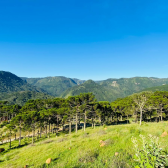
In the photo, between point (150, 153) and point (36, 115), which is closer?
point (150, 153)

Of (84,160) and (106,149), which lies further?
(106,149)

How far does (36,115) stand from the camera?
111ft

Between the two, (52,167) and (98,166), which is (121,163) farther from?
(52,167)

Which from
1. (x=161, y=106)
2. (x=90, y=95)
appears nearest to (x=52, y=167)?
(x=90, y=95)

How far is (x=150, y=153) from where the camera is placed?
4.26 metres

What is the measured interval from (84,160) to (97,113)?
29.7 metres

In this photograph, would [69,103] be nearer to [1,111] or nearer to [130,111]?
[130,111]

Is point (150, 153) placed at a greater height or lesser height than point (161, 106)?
greater

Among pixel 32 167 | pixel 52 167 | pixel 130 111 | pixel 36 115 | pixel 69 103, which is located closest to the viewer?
pixel 52 167

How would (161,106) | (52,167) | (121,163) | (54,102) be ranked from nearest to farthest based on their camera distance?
(121,163), (52,167), (161,106), (54,102)

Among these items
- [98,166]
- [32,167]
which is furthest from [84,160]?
[32,167]

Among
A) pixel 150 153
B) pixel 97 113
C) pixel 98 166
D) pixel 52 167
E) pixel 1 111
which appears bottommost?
pixel 1 111

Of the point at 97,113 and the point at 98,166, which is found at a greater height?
the point at 98,166

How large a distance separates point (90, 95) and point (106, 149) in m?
24.7
